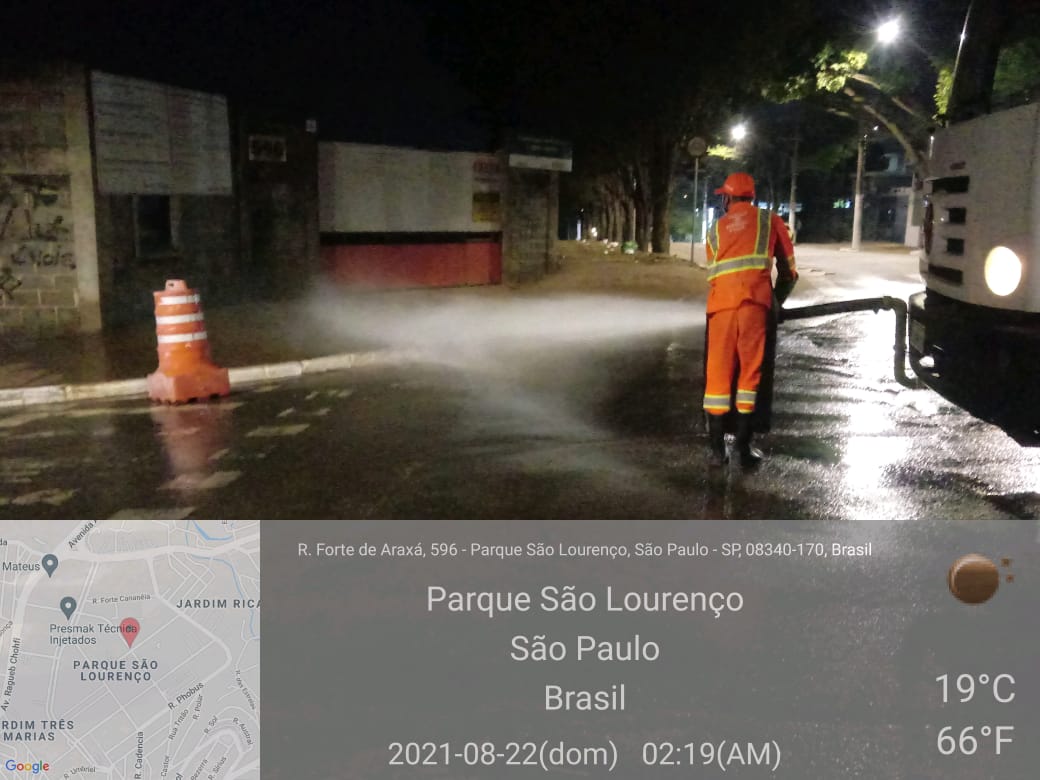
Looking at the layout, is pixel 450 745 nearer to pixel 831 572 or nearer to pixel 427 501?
pixel 831 572

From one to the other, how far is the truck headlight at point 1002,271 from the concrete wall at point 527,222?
15.8 meters

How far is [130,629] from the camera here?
136 inches

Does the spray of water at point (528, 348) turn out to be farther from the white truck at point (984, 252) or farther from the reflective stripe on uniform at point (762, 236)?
the white truck at point (984, 252)

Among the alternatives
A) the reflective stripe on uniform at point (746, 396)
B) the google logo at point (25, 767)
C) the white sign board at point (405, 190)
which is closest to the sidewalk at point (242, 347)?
the white sign board at point (405, 190)

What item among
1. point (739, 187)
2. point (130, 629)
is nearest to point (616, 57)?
point (739, 187)

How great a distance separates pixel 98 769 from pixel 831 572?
9.44 ft

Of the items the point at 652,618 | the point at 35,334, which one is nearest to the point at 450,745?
the point at 652,618

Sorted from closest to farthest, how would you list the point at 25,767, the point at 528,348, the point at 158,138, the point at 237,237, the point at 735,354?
1. the point at 25,767
2. the point at 735,354
3. the point at 528,348
4. the point at 158,138
5. the point at 237,237

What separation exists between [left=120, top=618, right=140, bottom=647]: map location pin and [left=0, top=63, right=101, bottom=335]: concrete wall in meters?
9.89

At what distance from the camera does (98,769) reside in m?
3.18

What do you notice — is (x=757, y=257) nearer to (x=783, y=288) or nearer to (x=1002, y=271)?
(x=783, y=288)

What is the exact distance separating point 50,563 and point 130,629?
1.57 feet

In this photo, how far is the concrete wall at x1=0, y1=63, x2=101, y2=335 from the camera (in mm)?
11930

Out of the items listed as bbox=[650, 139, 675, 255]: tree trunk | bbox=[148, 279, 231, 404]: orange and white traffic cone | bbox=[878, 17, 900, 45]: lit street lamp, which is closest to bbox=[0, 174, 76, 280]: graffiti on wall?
bbox=[148, 279, 231, 404]: orange and white traffic cone
